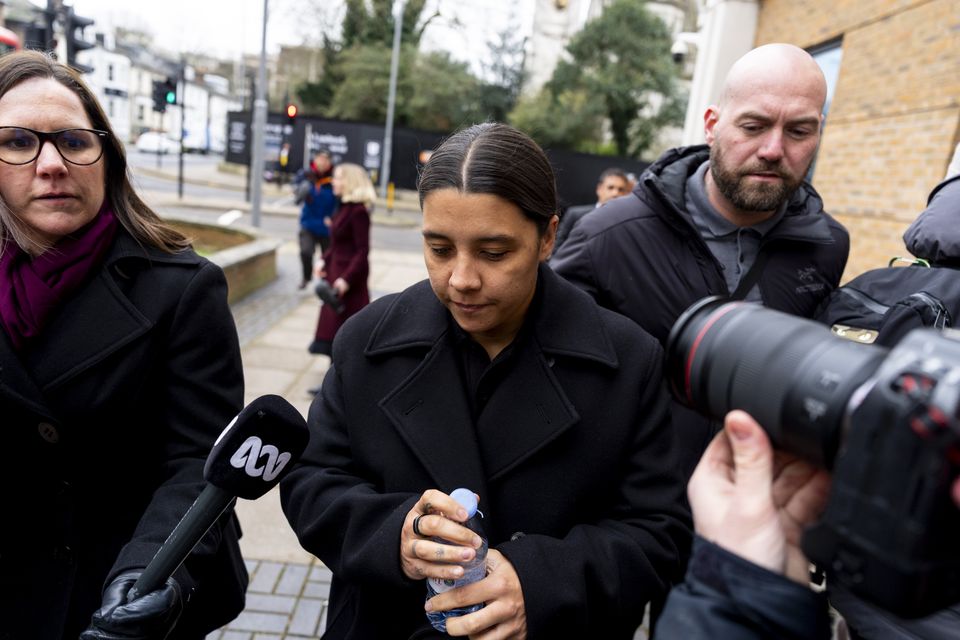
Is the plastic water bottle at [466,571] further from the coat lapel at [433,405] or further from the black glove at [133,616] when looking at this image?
the black glove at [133,616]

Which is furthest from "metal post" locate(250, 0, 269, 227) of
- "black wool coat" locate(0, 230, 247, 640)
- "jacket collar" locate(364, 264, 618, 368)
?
"jacket collar" locate(364, 264, 618, 368)

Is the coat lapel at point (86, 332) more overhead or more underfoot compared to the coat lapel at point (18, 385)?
more overhead

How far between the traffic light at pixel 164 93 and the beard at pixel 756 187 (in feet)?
55.9

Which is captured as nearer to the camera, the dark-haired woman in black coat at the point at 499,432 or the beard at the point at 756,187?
the dark-haired woman in black coat at the point at 499,432

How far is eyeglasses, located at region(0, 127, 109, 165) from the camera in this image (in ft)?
6.27

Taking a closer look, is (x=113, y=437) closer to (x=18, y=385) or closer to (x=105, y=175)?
(x=18, y=385)

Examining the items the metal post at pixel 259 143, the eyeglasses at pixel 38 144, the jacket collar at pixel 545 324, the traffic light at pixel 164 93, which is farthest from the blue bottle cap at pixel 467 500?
the traffic light at pixel 164 93

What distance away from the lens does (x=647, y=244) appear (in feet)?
8.48

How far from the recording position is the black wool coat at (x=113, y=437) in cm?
184

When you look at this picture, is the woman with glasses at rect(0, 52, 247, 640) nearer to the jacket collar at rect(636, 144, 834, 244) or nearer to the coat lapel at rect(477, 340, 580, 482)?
the coat lapel at rect(477, 340, 580, 482)

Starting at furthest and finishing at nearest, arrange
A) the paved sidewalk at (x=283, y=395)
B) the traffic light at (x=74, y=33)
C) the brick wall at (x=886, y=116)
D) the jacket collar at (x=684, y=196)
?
the traffic light at (x=74, y=33), the brick wall at (x=886, y=116), the paved sidewalk at (x=283, y=395), the jacket collar at (x=684, y=196)

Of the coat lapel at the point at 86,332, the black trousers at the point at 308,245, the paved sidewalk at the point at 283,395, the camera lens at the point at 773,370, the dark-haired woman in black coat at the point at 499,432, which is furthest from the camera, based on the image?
the black trousers at the point at 308,245

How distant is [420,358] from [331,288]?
482cm

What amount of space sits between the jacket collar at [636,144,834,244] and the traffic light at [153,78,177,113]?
16.7 meters
